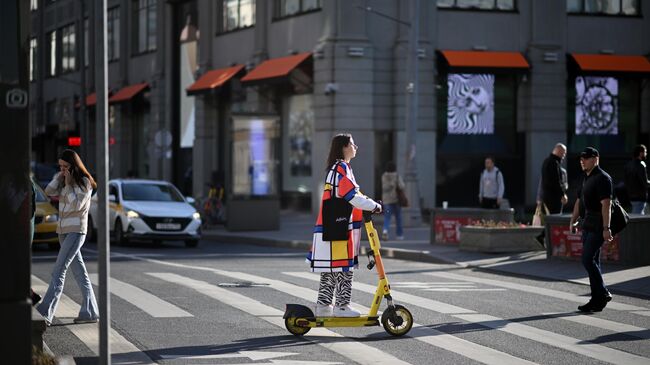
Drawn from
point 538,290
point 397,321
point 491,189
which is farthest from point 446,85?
point 397,321

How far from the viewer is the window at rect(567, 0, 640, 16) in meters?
42.0

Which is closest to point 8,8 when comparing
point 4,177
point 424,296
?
point 4,177

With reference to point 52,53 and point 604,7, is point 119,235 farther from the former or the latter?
point 52,53

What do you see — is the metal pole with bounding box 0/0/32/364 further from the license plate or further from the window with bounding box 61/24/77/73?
the window with bounding box 61/24/77/73

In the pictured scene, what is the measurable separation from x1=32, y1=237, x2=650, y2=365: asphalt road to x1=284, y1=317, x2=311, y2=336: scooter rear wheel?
0.07 metres

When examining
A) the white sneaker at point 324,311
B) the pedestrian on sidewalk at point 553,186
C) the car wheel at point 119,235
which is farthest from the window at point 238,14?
the white sneaker at point 324,311

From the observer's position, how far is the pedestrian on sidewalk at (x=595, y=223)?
45.8 ft

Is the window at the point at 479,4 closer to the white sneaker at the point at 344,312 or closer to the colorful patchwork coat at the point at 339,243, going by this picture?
the colorful patchwork coat at the point at 339,243

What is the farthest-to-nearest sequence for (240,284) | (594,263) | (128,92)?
(128,92) < (240,284) < (594,263)

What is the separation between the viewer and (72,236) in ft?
41.8

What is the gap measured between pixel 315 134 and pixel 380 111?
2.28 meters

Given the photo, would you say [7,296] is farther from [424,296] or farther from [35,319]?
[424,296]

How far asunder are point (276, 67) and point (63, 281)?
29.1 metres

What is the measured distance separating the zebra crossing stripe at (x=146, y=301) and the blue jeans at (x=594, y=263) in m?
4.29
